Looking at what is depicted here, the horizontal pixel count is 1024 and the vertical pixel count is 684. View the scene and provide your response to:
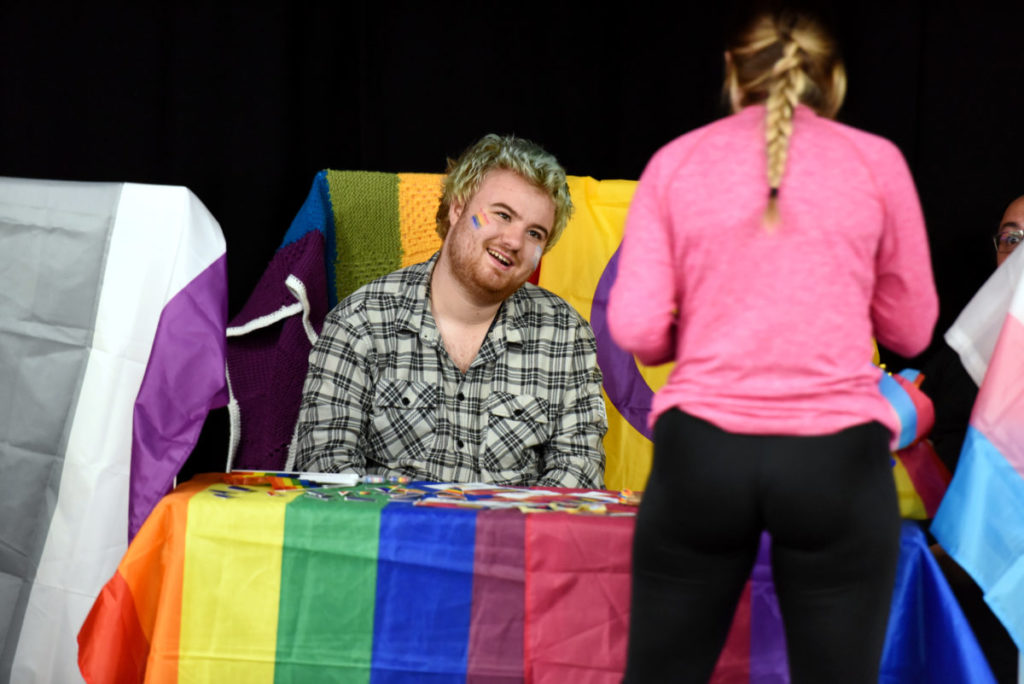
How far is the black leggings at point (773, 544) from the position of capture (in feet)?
3.39

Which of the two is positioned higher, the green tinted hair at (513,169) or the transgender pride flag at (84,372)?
the green tinted hair at (513,169)

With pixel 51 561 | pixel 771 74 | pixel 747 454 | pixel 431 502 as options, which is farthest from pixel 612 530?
pixel 51 561

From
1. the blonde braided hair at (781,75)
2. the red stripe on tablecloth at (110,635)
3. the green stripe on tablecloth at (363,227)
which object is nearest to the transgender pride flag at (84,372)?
the red stripe on tablecloth at (110,635)

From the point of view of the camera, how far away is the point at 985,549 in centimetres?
132

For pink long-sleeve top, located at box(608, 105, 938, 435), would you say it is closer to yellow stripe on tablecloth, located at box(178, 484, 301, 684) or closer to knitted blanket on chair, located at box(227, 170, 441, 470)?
yellow stripe on tablecloth, located at box(178, 484, 301, 684)

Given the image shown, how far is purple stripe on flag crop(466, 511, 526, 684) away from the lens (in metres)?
1.39

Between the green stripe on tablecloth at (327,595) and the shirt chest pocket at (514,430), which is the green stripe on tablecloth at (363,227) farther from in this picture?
the green stripe on tablecloth at (327,595)

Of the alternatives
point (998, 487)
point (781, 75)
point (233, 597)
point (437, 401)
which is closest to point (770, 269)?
point (781, 75)

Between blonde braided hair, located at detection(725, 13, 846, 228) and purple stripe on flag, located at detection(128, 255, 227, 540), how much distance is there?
2.93 ft

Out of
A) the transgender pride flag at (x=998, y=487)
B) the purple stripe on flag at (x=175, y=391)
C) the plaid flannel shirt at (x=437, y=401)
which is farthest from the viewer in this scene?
the plaid flannel shirt at (x=437, y=401)

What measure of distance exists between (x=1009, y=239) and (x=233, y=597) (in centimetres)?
178

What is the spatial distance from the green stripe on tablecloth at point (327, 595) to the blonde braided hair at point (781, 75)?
0.72 m

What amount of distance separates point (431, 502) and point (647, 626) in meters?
0.46

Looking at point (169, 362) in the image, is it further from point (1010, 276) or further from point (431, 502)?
point (1010, 276)
